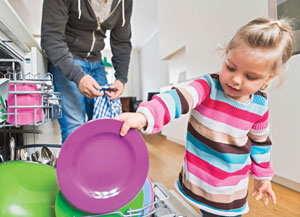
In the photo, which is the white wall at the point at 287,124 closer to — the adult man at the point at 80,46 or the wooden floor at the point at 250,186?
the wooden floor at the point at 250,186

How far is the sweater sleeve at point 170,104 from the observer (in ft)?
1.46

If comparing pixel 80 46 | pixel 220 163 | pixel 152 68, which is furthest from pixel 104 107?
pixel 152 68

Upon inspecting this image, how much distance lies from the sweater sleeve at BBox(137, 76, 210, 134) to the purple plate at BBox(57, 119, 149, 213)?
→ 4 centimetres

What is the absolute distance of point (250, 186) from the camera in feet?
4.19

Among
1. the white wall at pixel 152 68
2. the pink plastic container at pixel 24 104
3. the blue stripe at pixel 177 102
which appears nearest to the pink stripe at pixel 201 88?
the blue stripe at pixel 177 102

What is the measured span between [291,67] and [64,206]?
1.26 m

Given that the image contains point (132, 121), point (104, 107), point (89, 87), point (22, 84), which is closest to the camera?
point (132, 121)

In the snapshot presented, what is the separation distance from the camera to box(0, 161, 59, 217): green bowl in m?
0.52

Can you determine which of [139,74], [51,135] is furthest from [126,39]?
[139,74]

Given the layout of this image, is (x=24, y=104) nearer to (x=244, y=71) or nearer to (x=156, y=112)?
(x=156, y=112)

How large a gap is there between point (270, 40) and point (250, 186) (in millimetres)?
1006

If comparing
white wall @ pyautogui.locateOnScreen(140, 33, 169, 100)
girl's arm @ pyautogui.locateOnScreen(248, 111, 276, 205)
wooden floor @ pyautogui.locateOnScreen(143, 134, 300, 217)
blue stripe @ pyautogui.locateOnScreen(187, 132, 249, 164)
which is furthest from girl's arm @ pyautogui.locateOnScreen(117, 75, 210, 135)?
white wall @ pyautogui.locateOnScreen(140, 33, 169, 100)

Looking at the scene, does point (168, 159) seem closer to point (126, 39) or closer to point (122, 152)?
point (126, 39)

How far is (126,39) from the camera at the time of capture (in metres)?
1.13
